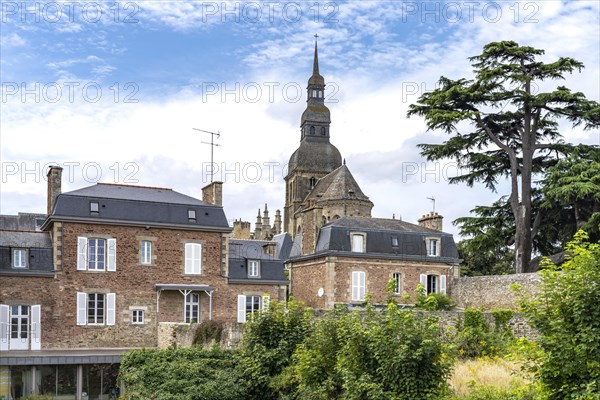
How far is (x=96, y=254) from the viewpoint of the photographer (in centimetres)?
2536

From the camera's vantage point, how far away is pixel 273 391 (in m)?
17.0

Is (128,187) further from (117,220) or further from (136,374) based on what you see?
(136,374)

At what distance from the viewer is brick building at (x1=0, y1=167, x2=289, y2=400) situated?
2372 cm

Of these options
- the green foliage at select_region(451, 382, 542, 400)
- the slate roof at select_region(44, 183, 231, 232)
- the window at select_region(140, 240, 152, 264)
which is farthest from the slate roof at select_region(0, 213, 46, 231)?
the green foliage at select_region(451, 382, 542, 400)

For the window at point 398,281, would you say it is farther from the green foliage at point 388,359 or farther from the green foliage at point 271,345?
the green foliage at point 388,359

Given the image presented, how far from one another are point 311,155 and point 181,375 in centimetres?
4308

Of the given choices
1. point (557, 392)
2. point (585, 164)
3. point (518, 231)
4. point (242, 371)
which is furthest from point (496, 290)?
point (557, 392)

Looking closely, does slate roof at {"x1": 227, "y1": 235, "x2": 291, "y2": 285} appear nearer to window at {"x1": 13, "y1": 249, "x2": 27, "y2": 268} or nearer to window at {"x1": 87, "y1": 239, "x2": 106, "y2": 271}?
window at {"x1": 87, "y1": 239, "x2": 106, "y2": 271}

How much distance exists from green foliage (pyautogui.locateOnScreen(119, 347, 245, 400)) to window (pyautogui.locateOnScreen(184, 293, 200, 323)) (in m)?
6.06

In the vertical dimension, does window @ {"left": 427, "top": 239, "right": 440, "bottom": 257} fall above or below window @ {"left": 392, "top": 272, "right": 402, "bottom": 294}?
above

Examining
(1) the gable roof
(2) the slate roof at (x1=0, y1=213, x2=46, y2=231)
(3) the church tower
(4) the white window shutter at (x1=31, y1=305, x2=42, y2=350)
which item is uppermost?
(3) the church tower

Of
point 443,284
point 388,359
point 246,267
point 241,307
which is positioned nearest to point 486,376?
point 388,359

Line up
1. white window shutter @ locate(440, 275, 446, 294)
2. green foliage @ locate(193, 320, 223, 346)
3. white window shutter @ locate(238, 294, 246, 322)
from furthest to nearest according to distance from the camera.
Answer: white window shutter @ locate(440, 275, 446, 294), white window shutter @ locate(238, 294, 246, 322), green foliage @ locate(193, 320, 223, 346)

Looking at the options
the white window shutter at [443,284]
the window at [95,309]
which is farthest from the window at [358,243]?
the window at [95,309]
